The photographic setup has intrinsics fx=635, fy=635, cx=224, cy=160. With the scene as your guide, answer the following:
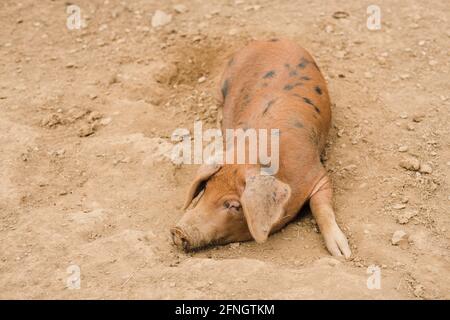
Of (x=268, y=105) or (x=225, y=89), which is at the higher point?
(x=268, y=105)

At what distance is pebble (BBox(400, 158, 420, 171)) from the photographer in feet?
15.9

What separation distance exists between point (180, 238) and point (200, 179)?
429 mm

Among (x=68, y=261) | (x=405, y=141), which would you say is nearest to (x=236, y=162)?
(x=68, y=261)

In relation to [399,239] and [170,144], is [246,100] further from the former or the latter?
[399,239]

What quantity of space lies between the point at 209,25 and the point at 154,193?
2.66 m

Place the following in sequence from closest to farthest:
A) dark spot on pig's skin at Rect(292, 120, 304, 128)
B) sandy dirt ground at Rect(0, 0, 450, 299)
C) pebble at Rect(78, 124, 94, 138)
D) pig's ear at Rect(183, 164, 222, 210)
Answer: sandy dirt ground at Rect(0, 0, 450, 299) → pig's ear at Rect(183, 164, 222, 210) → dark spot on pig's skin at Rect(292, 120, 304, 128) → pebble at Rect(78, 124, 94, 138)

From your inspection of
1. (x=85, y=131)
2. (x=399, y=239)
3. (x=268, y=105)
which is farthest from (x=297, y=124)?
(x=85, y=131)

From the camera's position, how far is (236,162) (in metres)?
4.38

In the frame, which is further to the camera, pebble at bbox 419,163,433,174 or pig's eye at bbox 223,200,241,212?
pebble at bbox 419,163,433,174

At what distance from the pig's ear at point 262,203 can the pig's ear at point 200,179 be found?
13.9 inches

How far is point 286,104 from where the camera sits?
4.97 m

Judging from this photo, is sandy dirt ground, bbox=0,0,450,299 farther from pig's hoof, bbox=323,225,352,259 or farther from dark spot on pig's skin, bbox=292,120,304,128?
dark spot on pig's skin, bbox=292,120,304,128

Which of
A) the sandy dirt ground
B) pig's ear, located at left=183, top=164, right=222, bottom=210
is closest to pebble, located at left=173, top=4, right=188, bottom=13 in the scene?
the sandy dirt ground

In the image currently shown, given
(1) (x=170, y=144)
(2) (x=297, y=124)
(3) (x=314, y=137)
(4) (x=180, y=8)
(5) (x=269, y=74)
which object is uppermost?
(4) (x=180, y=8)
